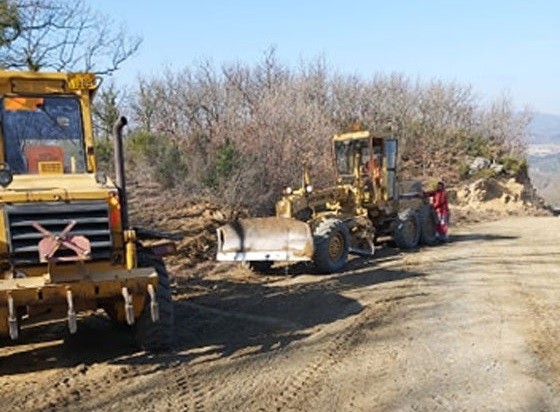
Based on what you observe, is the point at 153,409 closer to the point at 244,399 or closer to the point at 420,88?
the point at 244,399

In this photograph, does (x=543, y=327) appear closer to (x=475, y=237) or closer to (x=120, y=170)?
(x=120, y=170)

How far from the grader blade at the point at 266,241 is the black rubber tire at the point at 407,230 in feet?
13.3

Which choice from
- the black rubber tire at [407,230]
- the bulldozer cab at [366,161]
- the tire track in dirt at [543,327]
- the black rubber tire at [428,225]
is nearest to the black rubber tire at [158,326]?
the tire track in dirt at [543,327]

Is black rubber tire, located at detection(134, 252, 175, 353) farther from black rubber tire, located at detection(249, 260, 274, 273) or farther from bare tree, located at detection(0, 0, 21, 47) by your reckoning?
bare tree, located at detection(0, 0, 21, 47)

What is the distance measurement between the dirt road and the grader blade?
3.13 feet

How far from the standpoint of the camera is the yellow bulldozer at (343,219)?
492 inches

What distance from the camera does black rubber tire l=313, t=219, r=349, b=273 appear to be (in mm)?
12484

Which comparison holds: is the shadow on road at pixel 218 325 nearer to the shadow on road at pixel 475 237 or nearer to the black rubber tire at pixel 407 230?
the black rubber tire at pixel 407 230

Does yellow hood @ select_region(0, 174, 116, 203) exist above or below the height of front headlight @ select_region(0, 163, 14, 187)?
below

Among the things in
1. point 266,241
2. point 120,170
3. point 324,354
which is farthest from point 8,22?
point 324,354

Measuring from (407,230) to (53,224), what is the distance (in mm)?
10784

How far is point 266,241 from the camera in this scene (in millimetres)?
12562

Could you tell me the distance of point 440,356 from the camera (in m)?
6.75

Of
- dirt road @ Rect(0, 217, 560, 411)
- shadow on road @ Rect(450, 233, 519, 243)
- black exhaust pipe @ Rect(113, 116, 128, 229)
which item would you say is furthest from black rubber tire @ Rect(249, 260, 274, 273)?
shadow on road @ Rect(450, 233, 519, 243)
